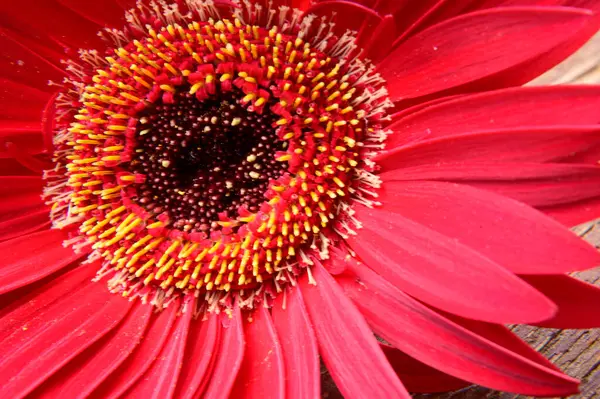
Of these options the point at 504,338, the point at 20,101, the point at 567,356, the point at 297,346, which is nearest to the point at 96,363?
the point at 297,346

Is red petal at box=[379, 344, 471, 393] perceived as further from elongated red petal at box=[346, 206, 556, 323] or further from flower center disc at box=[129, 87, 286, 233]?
flower center disc at box=[129, 87, 286, 233]

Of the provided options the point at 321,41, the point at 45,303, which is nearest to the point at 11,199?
the point at 45,303

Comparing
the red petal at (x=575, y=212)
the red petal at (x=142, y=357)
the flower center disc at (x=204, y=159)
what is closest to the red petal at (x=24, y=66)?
the flower center disc at (x=204, y=159)

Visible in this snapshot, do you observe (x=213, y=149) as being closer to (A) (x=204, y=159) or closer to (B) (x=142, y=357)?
(A) (x=204, y=159)

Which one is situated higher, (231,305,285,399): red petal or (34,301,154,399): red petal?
(231,305,285,399): red petal

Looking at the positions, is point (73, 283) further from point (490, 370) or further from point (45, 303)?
point (490, 370)

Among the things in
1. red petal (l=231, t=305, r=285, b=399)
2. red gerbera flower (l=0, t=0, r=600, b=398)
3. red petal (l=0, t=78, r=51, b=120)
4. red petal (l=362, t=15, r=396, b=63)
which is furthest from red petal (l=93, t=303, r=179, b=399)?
red petal (l=362, t=15, r=396, b=63)
